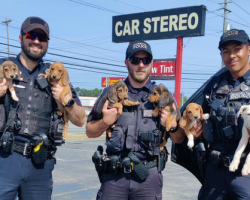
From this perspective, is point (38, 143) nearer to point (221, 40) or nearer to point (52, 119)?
point (52, 119)

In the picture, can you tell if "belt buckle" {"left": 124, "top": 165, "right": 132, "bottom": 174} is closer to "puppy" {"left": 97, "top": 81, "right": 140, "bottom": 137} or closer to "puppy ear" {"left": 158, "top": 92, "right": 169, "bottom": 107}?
"puppy" {"left": 97, "top": 81, "right": 140, "bottom": 137}

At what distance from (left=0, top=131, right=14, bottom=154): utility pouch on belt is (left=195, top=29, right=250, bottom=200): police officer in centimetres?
196

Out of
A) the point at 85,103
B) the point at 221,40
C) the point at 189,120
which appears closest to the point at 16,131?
the point at 189,120

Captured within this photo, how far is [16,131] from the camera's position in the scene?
352 cm

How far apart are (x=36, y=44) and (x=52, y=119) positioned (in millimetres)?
824

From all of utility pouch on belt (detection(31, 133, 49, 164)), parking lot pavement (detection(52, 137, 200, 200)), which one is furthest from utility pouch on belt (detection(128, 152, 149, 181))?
parking lot pavement (detection(52, 137, 200, 200))

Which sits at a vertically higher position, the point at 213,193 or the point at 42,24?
the point at 42,24

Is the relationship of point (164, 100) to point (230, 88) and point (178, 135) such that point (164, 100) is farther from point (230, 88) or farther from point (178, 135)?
point (230, 88)

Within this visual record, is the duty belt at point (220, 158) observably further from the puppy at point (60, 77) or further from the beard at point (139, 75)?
the puppy at point (60, 77)

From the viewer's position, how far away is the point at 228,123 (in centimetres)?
320

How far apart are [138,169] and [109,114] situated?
2.03ft

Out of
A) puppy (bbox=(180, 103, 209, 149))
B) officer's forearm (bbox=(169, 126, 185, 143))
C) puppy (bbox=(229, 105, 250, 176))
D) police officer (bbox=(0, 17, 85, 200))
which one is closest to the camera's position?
puppy (bbox=(229, 105, 250, 176))

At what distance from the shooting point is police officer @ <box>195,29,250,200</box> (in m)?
3.18

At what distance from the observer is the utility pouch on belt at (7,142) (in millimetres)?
3348
